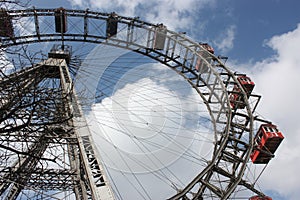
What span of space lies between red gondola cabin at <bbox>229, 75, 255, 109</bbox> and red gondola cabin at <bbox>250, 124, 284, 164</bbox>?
206 centimetres

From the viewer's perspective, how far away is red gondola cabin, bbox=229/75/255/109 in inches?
710

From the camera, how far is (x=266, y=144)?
1641 cm

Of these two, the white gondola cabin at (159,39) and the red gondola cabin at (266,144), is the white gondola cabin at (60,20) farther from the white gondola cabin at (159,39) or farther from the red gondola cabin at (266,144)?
the red gondola cabin at (266,144)

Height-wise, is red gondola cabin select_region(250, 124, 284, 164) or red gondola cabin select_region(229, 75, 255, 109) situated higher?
red gondola cabin select_region(229, 75, 255, 109)

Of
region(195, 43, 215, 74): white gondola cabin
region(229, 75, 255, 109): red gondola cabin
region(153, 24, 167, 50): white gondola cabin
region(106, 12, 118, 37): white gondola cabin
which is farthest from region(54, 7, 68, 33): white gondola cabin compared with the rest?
region(229, 75, 255, 109): red gondola cabin

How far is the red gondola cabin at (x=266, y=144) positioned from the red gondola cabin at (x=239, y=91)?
2059 millimetres

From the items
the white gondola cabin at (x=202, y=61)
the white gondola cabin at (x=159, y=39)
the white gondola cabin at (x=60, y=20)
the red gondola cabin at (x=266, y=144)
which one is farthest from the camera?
the white gondola cabin at (x=159, y=39)

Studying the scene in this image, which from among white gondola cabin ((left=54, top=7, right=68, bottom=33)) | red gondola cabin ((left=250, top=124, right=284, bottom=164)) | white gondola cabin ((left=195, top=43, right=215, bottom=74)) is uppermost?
white gondola cabin ((left=195, top=43, right=215, bottom=74))

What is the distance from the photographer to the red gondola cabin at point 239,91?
1803cm

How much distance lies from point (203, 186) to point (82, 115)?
7547 mm

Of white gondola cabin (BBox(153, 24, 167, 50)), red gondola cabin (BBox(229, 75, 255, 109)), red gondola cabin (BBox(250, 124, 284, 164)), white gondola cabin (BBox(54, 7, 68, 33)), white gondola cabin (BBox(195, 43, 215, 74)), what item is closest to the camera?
red gondola cabin (BBox(250, 124, 284, 164))

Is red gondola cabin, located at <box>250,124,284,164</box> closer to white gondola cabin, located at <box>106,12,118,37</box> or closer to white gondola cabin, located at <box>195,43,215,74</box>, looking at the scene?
white gondola cabin, located at <box>195,43,215,74</box>

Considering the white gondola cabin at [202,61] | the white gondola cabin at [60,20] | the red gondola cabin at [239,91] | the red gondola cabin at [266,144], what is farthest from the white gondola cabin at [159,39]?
the red gondola cabin at [266,144]

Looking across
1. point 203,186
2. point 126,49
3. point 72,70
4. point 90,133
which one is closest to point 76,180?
point 90,133
